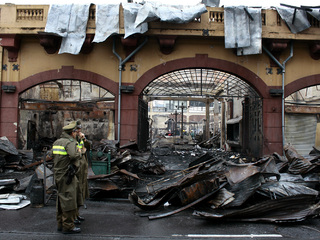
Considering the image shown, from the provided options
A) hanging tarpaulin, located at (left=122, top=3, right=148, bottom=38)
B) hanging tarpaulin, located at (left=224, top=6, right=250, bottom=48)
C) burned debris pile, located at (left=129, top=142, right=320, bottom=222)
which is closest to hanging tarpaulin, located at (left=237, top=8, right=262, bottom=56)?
hanging tarpaulin, located at (left=224, top=6, right=250, bottom=48)

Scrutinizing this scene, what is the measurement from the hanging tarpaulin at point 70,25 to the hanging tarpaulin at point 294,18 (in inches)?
Answer: 294

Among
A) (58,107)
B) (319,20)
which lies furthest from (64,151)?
(58,107)

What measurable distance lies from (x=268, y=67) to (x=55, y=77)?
8.64 m

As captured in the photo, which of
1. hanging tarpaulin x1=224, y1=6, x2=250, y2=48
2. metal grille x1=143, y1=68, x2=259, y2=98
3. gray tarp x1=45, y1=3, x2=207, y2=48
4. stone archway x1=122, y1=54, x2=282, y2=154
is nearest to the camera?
gray tarp x1=45, y1=3, x2=207, y2=48

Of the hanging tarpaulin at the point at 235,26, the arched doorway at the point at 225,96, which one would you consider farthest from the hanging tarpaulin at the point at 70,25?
the hanging tarpaulin at the point at 235,26

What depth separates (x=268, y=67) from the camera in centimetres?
1150

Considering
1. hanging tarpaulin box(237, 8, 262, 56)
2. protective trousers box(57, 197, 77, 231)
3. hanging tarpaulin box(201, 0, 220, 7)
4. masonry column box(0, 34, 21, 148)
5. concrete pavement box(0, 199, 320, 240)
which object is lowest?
concrete pavement box(0, 199, 320, 240)

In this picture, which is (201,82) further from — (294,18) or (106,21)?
(106,21)

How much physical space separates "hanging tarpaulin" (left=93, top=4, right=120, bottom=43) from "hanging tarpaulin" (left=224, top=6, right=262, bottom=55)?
415 cm

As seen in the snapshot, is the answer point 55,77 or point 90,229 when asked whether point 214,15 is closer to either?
point 55,77

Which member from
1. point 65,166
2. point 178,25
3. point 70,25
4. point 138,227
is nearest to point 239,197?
point 138,227

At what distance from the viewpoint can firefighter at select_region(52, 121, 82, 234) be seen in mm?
4695

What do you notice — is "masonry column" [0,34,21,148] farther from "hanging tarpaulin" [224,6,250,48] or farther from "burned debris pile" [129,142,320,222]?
"hanging tarpaulin" [224,6,250,48]

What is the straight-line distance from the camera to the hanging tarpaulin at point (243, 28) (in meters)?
10.6
